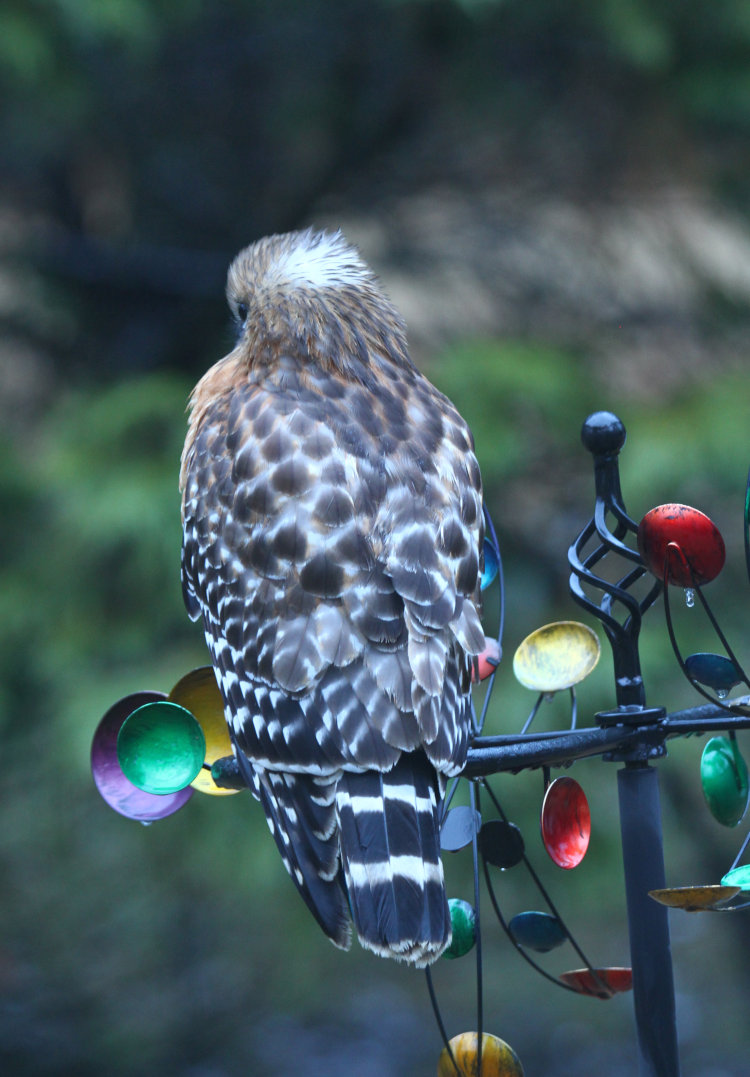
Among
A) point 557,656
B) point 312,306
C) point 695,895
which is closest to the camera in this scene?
point 695,895

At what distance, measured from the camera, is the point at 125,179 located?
402 centimetres

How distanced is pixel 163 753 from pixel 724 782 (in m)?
0.66

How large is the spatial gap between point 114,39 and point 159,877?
8.45 ft

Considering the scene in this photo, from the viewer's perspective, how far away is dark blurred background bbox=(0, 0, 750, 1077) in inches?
128

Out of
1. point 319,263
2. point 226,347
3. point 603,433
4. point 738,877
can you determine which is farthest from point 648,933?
point 226,347

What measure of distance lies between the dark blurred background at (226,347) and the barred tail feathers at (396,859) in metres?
1.73

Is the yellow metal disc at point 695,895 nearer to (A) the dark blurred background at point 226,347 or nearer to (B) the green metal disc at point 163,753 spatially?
(B) the green metal disc at point 163,753

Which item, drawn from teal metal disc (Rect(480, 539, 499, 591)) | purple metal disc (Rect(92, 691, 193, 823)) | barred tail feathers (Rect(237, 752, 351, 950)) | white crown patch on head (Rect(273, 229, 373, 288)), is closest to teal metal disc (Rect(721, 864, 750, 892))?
barred tail feathers (Rect(237, 752, 351, 950))

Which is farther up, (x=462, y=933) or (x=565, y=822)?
(x=565, y=822)

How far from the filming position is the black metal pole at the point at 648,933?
1223 millimetres

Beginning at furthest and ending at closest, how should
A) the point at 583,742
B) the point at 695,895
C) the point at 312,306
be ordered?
the point at 312,306 < the point at 583,742 < the point at 695,895

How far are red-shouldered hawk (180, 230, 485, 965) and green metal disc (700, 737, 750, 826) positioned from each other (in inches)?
11.5

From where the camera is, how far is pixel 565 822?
134 centimetres

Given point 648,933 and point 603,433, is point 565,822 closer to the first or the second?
point 648,933
